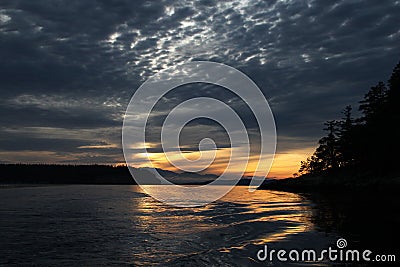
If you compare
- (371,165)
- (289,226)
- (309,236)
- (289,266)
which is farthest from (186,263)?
(371,165)

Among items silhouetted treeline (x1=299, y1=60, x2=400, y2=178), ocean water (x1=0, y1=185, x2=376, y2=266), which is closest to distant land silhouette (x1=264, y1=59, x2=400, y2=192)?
silhouetted treeline (x1=299, y1=60, x2=400, y2=178)

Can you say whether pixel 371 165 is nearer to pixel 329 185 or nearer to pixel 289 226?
pixel 329 185

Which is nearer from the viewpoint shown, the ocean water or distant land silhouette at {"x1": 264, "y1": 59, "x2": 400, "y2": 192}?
the ocean water

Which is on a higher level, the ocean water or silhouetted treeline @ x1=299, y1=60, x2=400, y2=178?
silhouetted treeline @ x1=299, y1=60, x2=400, y2=178

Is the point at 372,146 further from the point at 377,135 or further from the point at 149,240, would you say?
the point at 149,240

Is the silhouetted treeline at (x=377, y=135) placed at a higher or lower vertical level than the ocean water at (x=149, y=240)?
higher

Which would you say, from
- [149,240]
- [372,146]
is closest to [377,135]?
[372,146]

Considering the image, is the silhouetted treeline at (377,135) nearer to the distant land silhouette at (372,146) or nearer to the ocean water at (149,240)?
the distant land silhouette at (372,146)

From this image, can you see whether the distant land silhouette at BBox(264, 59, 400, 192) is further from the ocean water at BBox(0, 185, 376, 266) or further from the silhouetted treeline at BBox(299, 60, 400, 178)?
Result: the ocean water at BBox(0, 185, 376, 266)

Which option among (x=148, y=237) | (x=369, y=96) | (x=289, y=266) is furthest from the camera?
(x=369, y=96)

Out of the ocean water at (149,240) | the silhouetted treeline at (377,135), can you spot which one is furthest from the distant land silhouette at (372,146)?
the ocean water at (149,240)

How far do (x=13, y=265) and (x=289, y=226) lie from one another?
1655 cm

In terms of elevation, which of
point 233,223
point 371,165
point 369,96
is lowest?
point 233,223

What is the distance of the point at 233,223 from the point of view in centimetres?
2680
